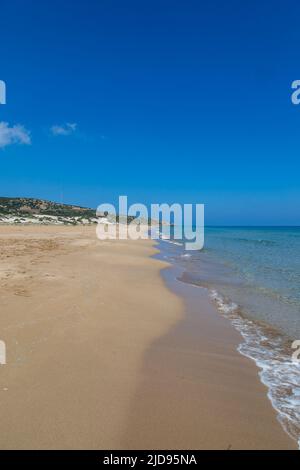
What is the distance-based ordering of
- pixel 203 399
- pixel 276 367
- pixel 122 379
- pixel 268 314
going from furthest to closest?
pixel 268 314, pixel 276 367, pixel 122 379, pixel 203 399

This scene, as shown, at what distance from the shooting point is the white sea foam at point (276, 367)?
4036 mm

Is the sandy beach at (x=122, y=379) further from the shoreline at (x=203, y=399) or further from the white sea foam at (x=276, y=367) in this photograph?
the white sea foam at (x=276, y=367)

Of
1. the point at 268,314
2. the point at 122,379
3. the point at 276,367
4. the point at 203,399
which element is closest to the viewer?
the point at 203,399

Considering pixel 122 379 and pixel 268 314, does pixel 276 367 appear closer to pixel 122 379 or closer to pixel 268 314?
pixel 122 379

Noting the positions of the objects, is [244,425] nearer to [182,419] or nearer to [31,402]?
[182,419]

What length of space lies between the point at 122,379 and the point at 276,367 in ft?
8.66

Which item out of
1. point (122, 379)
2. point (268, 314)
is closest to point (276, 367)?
point (122, 379)

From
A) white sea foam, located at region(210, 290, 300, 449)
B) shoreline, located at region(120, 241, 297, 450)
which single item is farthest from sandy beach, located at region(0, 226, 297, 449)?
white sea foam, located at region(210, 290, 300, 449)

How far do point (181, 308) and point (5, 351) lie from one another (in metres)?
5.02

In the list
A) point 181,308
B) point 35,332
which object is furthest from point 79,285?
point 35,332

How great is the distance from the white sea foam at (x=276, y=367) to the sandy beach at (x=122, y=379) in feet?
0.49

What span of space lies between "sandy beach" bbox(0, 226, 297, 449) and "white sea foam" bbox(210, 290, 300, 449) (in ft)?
0.49

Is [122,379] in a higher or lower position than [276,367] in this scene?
higher

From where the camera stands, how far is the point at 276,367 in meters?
5.45
